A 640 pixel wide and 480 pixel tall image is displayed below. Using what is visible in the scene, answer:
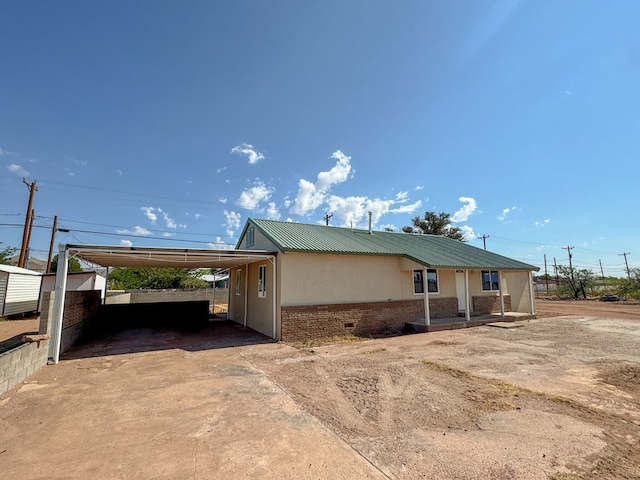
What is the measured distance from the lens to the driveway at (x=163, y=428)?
3.25 meters

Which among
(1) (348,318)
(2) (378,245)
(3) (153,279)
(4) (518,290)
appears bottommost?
(1) (348,318)

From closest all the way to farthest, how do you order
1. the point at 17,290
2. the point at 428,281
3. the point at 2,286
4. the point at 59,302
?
the point at 59,302 < the point at 428,281 < the point at 2,286 < the point at 17,290

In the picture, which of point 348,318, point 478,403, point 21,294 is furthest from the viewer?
point 21,294

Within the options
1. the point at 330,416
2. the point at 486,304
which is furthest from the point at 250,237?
the point at 486,304

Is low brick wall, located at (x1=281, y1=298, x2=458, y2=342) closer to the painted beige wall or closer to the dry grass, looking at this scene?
the dry grass

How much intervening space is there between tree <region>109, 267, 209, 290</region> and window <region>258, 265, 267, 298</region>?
2685cm

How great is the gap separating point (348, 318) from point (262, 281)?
373 centimetres

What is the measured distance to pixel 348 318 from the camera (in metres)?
11.7

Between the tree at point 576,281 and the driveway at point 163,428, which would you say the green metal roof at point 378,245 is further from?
the tree at point 576,281

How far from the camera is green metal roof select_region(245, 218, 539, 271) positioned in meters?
11.8

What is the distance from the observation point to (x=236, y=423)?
14.3ft

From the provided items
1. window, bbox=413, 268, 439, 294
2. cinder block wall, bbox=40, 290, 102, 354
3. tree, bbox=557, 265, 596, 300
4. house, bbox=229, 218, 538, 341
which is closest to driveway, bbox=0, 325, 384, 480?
cinder block wall, bbox=40, 290, 102, 354

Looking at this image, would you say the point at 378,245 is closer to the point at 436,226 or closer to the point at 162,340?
the point at 162,340

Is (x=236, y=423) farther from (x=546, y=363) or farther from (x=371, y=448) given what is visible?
(x=546, y=363)
